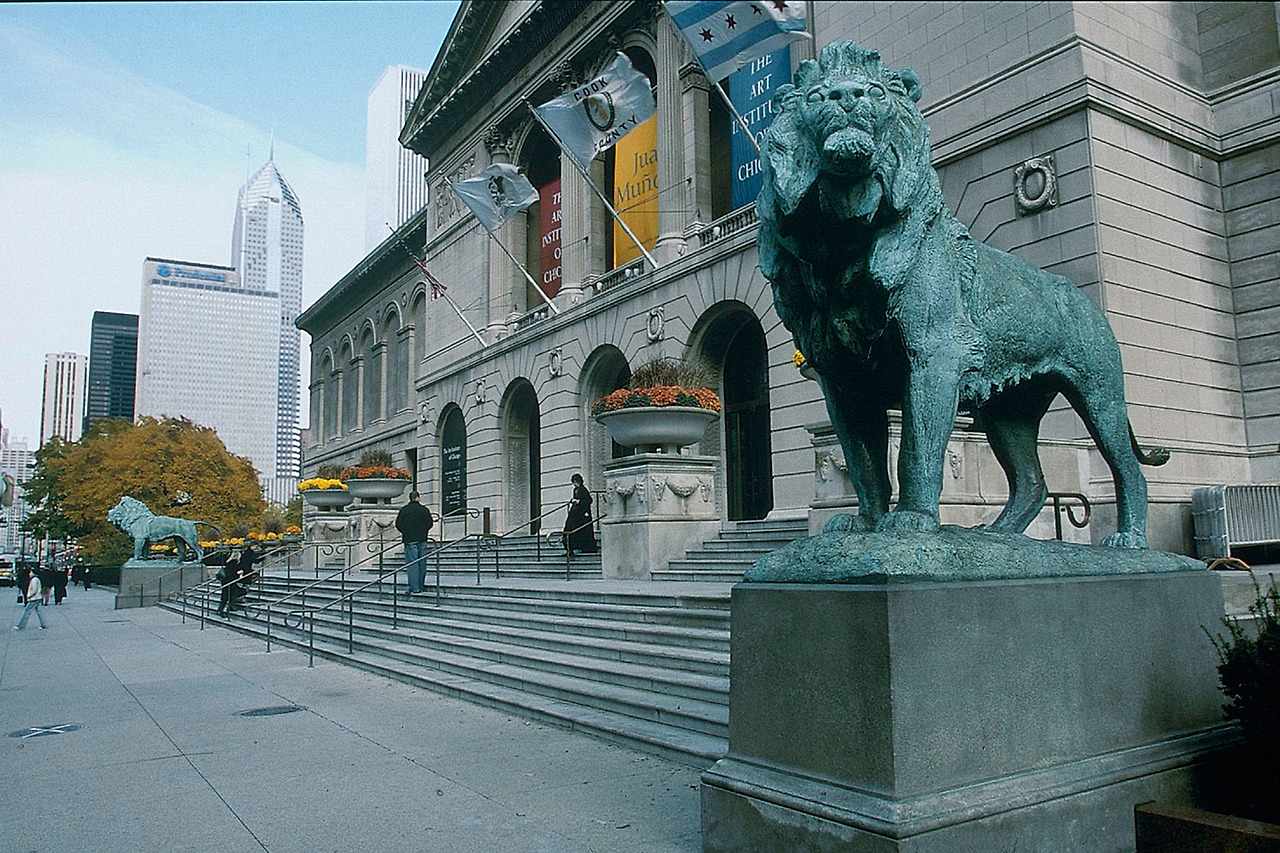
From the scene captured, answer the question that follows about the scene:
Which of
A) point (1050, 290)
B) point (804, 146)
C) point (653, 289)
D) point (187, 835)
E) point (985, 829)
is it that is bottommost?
point (187, 835)

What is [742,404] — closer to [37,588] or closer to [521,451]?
[521,451]

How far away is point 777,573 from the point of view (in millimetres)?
4578

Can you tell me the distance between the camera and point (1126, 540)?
5504 millimetres

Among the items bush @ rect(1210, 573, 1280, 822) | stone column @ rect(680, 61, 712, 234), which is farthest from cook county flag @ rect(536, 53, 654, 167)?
bush @ rect(1210, 573, 1280, 822)

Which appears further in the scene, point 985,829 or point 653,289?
point 653,289

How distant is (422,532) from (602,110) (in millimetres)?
10929

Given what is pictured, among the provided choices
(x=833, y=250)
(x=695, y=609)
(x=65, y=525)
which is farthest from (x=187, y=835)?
(x=65, y=525)

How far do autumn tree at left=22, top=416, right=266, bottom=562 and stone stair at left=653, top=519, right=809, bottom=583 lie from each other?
1981 inches

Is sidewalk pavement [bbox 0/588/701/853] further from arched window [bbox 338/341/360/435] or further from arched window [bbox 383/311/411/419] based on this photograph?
arched window [bbox 338/341/360/435]

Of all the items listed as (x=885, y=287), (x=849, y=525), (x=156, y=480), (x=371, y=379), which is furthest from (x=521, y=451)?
(x=156, y=480)

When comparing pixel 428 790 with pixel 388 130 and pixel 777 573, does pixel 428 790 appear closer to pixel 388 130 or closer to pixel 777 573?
pixel 777 573

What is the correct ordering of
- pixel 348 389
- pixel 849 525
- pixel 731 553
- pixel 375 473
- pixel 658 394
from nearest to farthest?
pixel 849 525, pixel 731 553, pixel 658 394, pixel 375 473, pixel 348 389

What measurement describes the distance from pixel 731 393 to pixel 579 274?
25.7 ft

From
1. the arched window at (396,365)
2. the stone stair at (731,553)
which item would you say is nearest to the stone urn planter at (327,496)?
the arched window at (396,365)
